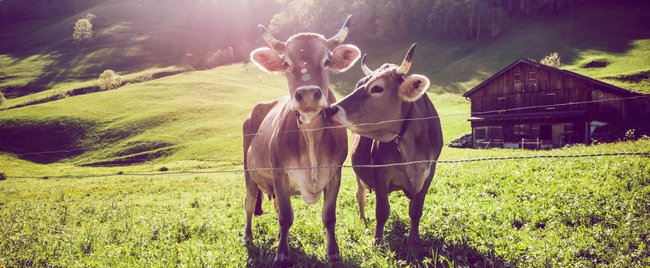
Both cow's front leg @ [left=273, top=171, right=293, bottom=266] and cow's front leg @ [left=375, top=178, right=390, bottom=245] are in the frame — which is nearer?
cow's front leg @ [left=273, top=171, right=293, bottom=266]

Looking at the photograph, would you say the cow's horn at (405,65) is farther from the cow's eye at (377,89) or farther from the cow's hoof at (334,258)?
the cow's hoof at (334,258)

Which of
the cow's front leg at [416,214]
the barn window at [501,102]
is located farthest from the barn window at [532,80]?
the cow's front leg at [416,214]

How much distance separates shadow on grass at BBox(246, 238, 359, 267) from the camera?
5016 millimetres

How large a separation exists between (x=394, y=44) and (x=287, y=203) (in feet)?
347

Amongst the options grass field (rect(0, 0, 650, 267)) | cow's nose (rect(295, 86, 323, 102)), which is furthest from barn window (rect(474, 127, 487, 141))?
cow's nose (rect(295, 86, 323, 102))

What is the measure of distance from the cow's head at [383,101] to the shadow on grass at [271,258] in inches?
76.4

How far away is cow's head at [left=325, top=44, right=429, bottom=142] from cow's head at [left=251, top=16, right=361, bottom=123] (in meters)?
0.47

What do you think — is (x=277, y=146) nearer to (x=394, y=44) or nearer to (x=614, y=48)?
(x=614, y=48)

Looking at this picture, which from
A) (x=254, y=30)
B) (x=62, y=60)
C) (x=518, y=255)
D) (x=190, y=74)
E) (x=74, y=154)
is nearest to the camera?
(x=518, y=255)

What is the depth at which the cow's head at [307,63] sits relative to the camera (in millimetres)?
4727

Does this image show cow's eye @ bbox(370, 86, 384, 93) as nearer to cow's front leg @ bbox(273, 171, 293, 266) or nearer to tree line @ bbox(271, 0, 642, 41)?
cow's front leg @ bbox(273, 171, 293, 266)

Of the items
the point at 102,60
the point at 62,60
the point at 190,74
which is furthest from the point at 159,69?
the point at 62,60

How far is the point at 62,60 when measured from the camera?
115875mm

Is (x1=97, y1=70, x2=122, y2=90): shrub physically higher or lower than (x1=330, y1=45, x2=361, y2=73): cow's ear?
higher
